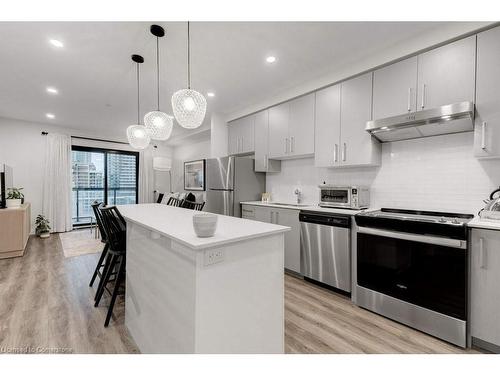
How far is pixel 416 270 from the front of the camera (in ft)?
6.67

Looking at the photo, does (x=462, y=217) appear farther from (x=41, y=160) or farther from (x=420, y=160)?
(x=41, y=160)

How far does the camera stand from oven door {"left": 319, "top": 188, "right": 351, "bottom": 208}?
2857mm

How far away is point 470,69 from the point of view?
1.99m

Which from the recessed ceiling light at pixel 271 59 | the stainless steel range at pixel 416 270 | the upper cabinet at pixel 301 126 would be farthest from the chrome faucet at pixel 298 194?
the recessed ceiling light at pixel 271 59

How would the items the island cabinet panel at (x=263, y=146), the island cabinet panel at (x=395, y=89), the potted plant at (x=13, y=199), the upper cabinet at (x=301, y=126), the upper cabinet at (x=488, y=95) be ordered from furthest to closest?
the potted plant at (x=13, y=199) → the island cabinet panel at (x=263, y=146) → the upper cabinet at (x=301, y=126) → the island cabinet panel at (x=395, y=89) → the upper cabinet at (x=488, y=95)

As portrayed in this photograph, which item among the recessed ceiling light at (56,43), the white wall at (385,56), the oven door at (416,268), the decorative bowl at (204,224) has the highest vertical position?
the recessed ceiling light at (56,43)

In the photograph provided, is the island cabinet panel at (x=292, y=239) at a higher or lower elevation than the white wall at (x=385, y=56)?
lower

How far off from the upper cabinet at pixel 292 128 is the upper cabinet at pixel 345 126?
0.44ft

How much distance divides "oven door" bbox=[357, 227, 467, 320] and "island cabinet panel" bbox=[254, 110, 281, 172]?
74.4 inches

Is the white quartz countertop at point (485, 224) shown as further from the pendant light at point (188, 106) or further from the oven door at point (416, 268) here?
the pendant light at point (188, 106)

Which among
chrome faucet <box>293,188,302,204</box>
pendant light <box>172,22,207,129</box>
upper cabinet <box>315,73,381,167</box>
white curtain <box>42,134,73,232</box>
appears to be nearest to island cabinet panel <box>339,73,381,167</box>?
upper cabinet <box>315,73,381,167</box>

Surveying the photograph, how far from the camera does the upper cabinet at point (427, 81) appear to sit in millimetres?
2018

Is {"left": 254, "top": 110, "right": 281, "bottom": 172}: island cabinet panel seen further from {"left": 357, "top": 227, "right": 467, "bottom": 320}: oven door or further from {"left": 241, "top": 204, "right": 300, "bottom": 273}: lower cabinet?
{"left": 357, "top": 227, "right": 467, "bottom": 320}: oven door
